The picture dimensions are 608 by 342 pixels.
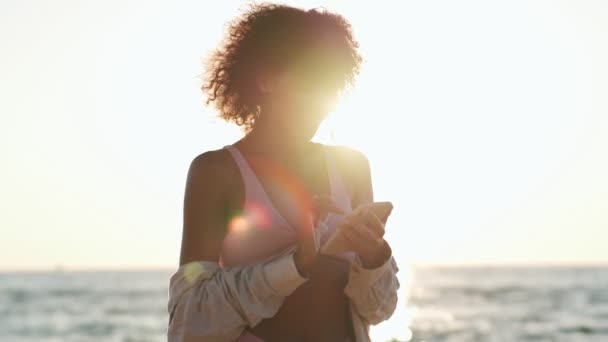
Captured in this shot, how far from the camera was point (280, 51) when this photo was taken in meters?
3.26

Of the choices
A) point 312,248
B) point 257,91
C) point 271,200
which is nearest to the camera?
point 312,248

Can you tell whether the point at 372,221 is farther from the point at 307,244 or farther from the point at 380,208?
the point at 307,244

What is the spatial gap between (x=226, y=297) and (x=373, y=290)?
46 cm

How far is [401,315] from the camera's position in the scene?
54875mm

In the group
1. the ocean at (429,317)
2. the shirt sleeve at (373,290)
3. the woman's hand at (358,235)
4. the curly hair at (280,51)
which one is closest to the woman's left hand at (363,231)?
the woman's hand at (358,235)

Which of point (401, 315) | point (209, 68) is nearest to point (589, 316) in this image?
point (401, 315)

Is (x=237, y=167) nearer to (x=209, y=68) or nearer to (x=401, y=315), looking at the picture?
(x=209, y=68)

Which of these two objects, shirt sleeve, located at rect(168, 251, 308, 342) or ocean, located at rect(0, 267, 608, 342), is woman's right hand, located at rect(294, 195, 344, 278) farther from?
ocean, located at rect(0, 267, 608, 342)

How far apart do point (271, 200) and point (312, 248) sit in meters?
0.28

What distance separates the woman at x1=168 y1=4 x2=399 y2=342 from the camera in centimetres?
303

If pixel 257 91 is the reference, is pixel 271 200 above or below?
below

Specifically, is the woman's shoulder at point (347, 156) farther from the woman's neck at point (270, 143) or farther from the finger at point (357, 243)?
the finger at point (357, 243)

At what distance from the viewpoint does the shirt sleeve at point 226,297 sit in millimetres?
2988

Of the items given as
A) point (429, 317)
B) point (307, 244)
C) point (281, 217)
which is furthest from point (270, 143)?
point (429, 317)
